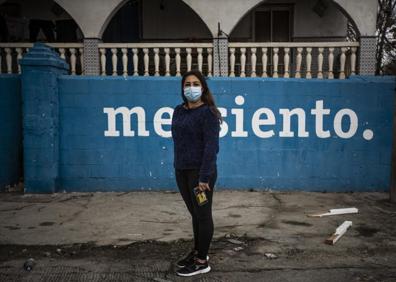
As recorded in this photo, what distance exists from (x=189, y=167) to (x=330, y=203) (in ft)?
10.4

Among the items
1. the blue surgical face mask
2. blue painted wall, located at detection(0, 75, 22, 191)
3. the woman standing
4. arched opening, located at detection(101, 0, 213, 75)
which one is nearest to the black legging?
the woman standing

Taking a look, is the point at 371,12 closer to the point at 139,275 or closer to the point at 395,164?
the point at 395,164

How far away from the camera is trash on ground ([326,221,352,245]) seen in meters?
3.99

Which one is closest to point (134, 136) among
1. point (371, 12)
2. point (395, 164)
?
point (395, 164)

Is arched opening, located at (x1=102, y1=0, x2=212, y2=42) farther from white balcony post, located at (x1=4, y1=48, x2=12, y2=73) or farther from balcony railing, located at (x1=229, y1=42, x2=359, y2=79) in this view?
white balcony post, located at (x1=4, y1=48, x2=12, y2=73)

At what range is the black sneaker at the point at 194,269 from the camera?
3.22 meters

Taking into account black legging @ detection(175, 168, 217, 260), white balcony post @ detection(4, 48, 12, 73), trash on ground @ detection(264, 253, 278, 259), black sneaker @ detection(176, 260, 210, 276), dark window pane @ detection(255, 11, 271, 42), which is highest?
dark window pane @ detection(255, 11, 271, 42)

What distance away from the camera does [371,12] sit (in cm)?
945

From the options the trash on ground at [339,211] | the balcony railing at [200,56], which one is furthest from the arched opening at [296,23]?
the trash on ground at [339,211]

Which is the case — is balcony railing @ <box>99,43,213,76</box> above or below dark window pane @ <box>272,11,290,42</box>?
below

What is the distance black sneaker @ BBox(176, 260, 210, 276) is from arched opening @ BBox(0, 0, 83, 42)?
9303mm

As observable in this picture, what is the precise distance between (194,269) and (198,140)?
999 millimetres

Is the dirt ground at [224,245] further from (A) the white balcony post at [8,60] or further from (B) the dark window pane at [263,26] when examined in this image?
(B) the dark window pane at [263,26]

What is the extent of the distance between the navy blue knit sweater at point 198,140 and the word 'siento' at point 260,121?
302cm
